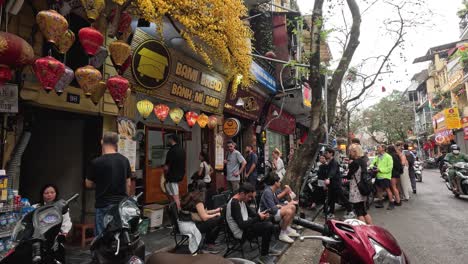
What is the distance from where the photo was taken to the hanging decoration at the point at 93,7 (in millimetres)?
4438

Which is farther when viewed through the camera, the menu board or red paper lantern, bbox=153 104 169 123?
red paper lantern, bbox=153 104 169 123

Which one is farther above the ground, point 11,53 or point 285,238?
point 11,53

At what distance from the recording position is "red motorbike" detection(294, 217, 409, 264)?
244cm

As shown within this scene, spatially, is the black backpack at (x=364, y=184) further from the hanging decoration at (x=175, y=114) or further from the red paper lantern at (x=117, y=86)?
the red paper lantern at (x=117, y=86)

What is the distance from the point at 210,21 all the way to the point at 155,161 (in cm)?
425

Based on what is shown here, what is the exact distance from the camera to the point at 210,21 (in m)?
6.26

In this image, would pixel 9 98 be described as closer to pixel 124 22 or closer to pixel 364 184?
pixel 124 22

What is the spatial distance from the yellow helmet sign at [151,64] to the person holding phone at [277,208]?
3585mm

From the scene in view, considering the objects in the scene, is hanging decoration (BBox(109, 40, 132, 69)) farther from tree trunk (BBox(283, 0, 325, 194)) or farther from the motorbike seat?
tree trunk (BBox(283, 0, 325, 194))

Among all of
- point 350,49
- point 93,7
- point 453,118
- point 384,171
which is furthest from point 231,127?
point 453,118

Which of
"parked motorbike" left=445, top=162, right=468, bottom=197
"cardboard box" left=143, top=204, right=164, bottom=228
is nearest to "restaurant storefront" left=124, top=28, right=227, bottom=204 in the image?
"cardboard box" left=143, top=204, right=164, bottom=228

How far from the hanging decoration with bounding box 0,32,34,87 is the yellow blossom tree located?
1.48 meters

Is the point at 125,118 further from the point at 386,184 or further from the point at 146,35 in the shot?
the point at 386,184

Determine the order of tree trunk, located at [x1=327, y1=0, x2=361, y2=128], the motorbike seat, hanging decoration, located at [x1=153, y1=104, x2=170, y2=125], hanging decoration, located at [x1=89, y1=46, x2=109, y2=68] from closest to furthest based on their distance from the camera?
the motorbike seat, hanging decoration, located at [x1=89, y1=46, x2=109, y2=68], hanging decoration, located at [x1=153, y1=104, x2=170, y2=125], tree trunk, located at [x1=327, y1=0, x2=361, y2=128]
